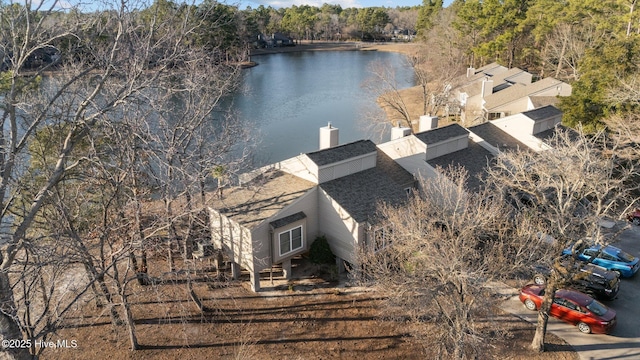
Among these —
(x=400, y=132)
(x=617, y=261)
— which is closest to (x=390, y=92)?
(x=400, y=132)

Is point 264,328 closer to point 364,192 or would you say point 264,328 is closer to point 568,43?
point 364,192

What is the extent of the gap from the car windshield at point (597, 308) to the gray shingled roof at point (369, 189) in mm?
8587

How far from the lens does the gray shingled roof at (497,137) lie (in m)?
27.8

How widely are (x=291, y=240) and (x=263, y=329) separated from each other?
4055 mm

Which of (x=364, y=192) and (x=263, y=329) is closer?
(x=263, y=329)

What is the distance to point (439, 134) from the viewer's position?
24750 mm

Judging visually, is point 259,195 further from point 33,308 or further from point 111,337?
point 33,308

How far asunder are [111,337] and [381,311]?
10.0 meters

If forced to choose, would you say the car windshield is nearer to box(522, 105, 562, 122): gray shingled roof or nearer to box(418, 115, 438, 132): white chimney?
box(418, 115, 438, 132): white chimney

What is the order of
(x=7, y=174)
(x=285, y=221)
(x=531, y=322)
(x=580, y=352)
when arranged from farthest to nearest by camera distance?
(x=285, y=221) < (x=531, y=322) < (x=580, y=352) < (x=7, y=174)

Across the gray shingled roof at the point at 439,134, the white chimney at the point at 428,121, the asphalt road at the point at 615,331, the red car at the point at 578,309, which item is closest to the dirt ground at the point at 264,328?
the asphalt road at the point at 615,331

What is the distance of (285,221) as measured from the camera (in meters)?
19.4

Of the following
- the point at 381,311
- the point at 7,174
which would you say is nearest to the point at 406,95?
the point at 381,311

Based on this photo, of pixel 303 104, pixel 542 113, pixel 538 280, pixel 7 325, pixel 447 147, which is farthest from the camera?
pixel 303 104
